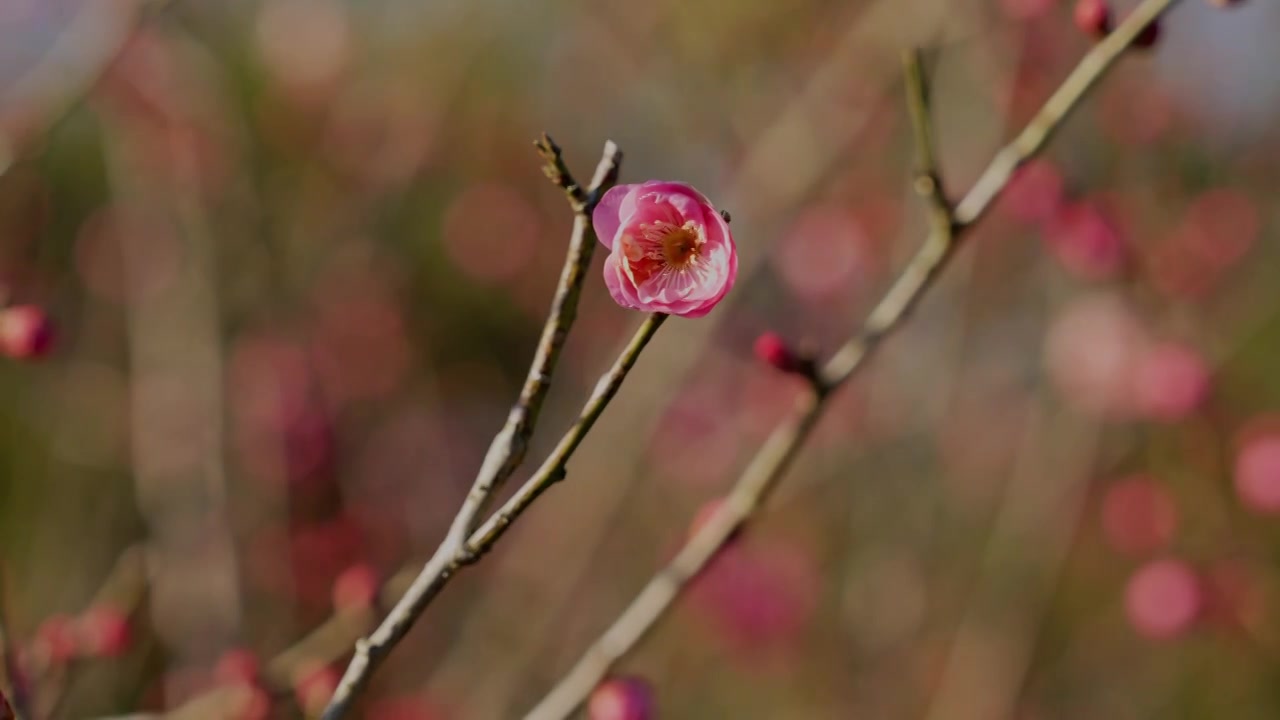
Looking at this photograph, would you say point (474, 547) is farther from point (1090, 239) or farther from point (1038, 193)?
point (1038, 193)

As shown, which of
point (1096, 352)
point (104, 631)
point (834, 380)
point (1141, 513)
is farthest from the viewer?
point (1096, 352)

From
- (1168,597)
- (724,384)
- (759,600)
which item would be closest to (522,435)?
(1168,597)

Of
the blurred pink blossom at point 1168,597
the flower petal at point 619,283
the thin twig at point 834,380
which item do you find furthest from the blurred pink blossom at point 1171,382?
the flower petal at point 619,283

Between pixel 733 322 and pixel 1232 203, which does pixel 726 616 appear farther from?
pixel 1232 203

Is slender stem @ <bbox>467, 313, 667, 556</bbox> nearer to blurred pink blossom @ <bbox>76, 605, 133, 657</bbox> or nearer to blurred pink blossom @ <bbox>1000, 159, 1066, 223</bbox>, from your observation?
blurred pink blossom @ <bbox>76, 605, 133, 657</bbox>

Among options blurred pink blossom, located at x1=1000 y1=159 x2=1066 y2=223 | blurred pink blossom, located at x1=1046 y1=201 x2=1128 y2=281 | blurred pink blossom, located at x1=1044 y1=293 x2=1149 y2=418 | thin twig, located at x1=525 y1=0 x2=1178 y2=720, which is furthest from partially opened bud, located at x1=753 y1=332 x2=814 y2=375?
blurred pink blossom, located at x1=1044 y1=293 x2=1149 y2=418

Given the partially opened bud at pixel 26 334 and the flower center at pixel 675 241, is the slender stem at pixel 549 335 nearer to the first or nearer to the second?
the flower center at pixel 675 241
